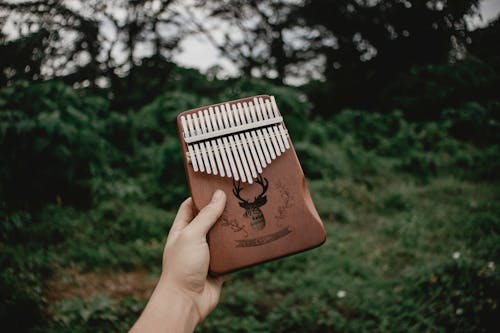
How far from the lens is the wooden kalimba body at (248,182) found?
1969mm

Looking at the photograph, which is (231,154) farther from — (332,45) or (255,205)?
(332,45)

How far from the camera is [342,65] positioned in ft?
43.9

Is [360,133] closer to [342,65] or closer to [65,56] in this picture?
[342,65]

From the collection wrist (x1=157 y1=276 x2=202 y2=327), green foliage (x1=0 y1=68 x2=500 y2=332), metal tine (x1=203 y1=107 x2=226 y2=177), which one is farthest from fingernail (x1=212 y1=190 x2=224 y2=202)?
green foliage (x1=0 y1=68 x2=500 y2=332)

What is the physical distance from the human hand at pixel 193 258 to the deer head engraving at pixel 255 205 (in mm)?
116

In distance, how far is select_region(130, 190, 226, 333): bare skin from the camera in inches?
64.9

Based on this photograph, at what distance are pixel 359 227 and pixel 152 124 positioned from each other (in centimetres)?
515

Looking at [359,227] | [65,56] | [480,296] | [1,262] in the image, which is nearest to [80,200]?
[1,262]

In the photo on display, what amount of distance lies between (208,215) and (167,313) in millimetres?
547

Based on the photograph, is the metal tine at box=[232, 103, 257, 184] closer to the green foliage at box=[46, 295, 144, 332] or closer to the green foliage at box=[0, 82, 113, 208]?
the green foliage at box=[46, 295, 144, 332]

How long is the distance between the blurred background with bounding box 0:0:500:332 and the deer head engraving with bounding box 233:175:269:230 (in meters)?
1.82

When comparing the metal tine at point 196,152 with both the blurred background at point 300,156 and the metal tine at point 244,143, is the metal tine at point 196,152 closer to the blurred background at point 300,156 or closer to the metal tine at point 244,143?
the metal tine at point 244,143

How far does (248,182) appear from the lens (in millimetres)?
2043

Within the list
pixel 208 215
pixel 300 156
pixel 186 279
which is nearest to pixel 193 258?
pixel 186 279
